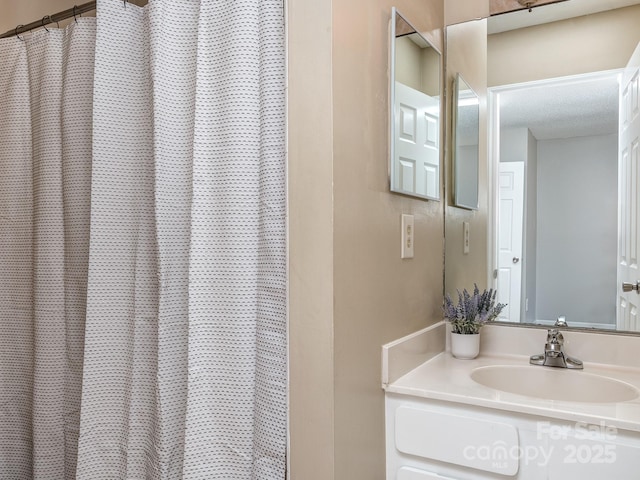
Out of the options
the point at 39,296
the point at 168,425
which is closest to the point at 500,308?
the point at 168,425

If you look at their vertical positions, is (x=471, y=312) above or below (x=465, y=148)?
below

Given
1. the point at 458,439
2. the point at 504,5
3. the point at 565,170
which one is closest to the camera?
the point at 458,439

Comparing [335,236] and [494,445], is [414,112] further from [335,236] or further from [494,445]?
[494,445]

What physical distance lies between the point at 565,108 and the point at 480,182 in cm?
33

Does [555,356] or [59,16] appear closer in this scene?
[555,356]

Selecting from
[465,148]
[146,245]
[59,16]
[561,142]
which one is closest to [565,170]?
[561,142]

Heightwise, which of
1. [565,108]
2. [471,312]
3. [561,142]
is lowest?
[471,312]

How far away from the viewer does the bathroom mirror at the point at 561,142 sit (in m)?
1.45

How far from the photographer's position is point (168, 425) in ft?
3.85

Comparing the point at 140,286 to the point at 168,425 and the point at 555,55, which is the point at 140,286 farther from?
the point at 555,55

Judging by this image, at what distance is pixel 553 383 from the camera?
54.6 inches

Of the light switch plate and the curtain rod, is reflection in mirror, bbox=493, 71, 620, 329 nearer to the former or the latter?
the light switch plate

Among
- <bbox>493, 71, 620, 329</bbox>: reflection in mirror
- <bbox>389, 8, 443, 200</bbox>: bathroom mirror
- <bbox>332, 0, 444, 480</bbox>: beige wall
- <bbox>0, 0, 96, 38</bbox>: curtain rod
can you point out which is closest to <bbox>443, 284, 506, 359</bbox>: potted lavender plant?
<bbox>493, 71, 620, 329</bbox>: reflection in mirror

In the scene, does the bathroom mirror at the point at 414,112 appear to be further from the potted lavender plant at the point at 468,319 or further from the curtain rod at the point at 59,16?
the curtain rod at the point at 59,16
